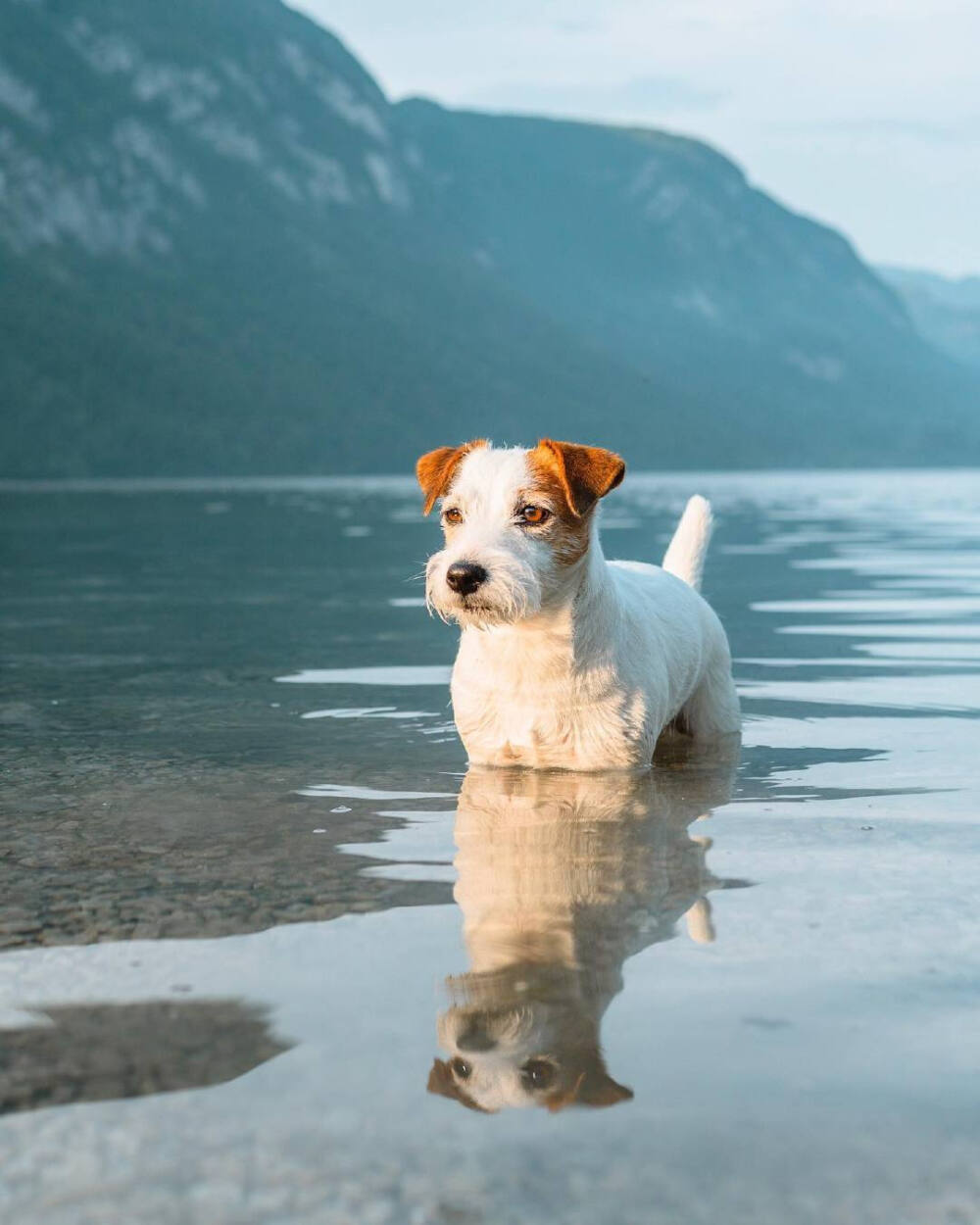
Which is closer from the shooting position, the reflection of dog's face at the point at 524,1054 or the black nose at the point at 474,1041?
the reflection of dog's face at the point at 524,1054

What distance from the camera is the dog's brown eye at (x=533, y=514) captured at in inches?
209

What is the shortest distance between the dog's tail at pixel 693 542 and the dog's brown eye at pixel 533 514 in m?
2.37


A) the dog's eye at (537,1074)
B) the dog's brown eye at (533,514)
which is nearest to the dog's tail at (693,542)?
the dog's brown eye at (533,514)

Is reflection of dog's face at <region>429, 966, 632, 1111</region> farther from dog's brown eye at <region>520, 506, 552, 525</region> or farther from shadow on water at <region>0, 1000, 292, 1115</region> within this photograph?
dog's brown eye at <region>520, 506, 552, 525</region>

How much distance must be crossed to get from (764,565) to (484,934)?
16.2 m

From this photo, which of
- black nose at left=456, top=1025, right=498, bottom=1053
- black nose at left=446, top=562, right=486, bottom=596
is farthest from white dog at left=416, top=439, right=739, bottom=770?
black nose at left=456, top=1025, right=498, bottom=1053

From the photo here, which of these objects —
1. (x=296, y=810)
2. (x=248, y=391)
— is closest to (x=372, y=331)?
(x=248, y=391)

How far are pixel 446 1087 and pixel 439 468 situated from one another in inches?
132

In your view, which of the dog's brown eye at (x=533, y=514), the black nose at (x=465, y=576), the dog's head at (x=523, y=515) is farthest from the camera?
the dog's brown eye at (x=533, y=514)

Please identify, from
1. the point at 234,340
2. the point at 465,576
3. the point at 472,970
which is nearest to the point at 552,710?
the point at 465,576

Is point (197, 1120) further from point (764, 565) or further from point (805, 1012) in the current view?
point (764, 565)

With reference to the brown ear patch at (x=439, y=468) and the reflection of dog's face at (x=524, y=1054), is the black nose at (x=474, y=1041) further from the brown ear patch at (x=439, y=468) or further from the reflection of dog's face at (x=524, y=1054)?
the brown ear patch at (x=439, y=468)

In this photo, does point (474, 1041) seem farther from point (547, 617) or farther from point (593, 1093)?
point (547, 617)

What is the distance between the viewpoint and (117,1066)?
111 inches
